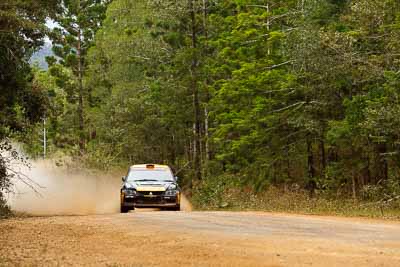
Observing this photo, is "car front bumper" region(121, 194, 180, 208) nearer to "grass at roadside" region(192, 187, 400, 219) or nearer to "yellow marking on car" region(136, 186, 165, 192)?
"yellow marking on car" region(136, 186, 165, 192)

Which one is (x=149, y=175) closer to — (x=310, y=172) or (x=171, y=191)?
(x=171, y=191)

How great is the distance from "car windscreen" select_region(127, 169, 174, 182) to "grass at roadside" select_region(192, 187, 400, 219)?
11.7 feet

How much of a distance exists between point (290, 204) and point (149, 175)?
552cm

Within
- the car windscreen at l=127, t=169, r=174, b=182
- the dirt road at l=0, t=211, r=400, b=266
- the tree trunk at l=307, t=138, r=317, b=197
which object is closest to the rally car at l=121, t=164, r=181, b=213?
the car windscreen at l=127, t=169, r=174, b=182

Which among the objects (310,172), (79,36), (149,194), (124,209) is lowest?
(124,209)

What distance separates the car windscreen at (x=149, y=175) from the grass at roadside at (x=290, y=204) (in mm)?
3559

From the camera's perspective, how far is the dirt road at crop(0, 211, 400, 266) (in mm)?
9758

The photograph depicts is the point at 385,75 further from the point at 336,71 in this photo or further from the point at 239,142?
the point at 239,142

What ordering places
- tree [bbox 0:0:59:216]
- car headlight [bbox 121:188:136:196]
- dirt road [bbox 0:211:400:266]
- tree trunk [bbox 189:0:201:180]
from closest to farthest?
dirt road [bbox 0:211:400:266]
tree [bbox 0:0:59:216]
car headlight [bbox 121:188:136:196]
tree trunk [bbox 189:0:201:180]

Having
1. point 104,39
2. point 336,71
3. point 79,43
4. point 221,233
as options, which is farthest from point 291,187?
point 79,43

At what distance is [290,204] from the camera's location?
2498 centimetres

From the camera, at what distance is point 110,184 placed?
134ft

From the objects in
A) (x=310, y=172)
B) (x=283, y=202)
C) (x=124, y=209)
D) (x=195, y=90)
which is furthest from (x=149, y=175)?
(x=195, y=90)

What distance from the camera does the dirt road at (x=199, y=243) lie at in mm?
9758
